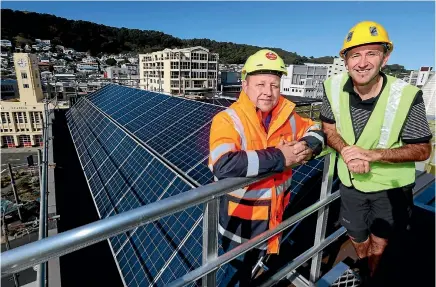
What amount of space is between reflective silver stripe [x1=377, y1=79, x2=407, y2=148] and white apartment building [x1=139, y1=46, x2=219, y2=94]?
172 feet

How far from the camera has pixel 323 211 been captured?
271 centimetres

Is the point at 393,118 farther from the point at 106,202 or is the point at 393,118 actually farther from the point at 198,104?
the point at 198,104

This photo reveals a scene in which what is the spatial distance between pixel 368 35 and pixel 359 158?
3.64ft

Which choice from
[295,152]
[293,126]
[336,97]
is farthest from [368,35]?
[295,152]

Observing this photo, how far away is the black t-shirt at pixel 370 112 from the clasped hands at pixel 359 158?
0.35 metres

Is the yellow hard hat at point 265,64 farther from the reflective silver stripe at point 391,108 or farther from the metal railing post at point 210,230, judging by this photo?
the metal railing post at point 210,230

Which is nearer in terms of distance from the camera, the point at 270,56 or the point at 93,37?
the point at 270,56

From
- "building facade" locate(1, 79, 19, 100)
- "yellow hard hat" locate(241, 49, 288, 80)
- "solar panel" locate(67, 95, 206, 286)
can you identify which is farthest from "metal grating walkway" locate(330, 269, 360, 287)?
"building facade" locate(1, 79, 19, 100)

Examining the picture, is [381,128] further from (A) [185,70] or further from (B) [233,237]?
(A) [185,70]

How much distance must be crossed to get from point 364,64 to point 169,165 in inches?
229

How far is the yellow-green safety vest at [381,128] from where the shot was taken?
2.29 meters

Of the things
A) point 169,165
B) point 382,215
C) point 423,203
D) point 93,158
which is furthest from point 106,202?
point 423,203

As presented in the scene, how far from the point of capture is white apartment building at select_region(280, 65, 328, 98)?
2330 inches

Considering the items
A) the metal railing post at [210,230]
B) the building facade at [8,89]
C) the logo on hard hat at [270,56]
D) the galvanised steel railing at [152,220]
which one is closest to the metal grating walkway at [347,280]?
the galvanised steel railing at [152,220]
